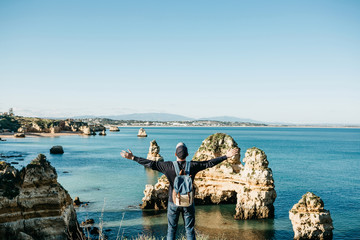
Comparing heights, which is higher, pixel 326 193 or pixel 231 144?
pixel 231 144

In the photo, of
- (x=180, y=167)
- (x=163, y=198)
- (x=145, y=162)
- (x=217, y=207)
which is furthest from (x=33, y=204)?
(x=217, y=207)

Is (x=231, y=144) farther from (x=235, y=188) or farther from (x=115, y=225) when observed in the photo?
(x=115, y=225)

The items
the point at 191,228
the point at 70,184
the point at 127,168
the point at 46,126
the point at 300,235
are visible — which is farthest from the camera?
the point at 46,126

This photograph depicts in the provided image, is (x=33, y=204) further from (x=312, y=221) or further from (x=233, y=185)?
(x=233, y=185)

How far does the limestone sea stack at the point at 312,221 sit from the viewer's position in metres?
21.0

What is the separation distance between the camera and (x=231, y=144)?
32.8m

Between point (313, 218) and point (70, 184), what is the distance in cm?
3273

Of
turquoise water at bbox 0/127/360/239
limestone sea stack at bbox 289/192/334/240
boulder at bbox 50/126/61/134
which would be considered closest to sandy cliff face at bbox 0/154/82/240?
turquoise water at bbox 0/127/360/239

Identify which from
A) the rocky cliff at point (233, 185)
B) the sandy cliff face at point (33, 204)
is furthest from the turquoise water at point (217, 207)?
the sandy cliff face at point (33, 204)

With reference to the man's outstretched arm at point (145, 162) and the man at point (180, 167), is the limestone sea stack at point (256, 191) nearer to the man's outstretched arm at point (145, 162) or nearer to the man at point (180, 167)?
the man at point (180, 167)

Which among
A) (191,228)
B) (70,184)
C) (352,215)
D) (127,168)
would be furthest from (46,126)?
(191,228)

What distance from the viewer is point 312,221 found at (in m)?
21.2

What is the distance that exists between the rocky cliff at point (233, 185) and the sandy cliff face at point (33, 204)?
1317cm

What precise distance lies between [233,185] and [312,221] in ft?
33.6
